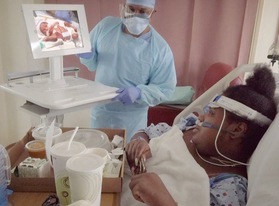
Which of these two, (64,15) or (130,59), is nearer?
(64,15)

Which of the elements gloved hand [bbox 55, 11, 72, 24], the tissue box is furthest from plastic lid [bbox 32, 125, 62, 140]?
gloved hand [bbox 55, 11, 72, 24]

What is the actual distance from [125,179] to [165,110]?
1.52 meters

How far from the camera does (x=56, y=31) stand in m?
1.29

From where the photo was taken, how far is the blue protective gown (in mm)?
1712

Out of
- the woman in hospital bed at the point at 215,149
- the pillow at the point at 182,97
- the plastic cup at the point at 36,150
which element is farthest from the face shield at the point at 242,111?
the pillow at the point at 182,97

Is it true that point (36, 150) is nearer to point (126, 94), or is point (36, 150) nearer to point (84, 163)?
point (84, 163)

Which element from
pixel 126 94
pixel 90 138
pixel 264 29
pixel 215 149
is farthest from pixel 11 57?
pixel 264 29

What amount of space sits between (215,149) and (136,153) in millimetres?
342

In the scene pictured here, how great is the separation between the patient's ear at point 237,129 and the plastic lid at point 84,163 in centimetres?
62

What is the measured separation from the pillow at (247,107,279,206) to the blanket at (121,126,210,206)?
0.51 ft

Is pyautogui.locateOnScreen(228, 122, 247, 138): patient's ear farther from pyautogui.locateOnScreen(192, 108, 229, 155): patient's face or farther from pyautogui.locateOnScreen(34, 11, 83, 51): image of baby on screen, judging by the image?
pyautogui.locateOnScreen(34, 11, 83, 51): image of baby on screen

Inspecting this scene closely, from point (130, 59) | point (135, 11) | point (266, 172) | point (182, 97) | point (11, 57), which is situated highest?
point (135, 11)

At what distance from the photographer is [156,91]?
162 centimetres

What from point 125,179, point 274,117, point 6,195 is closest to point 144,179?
point 125,179
